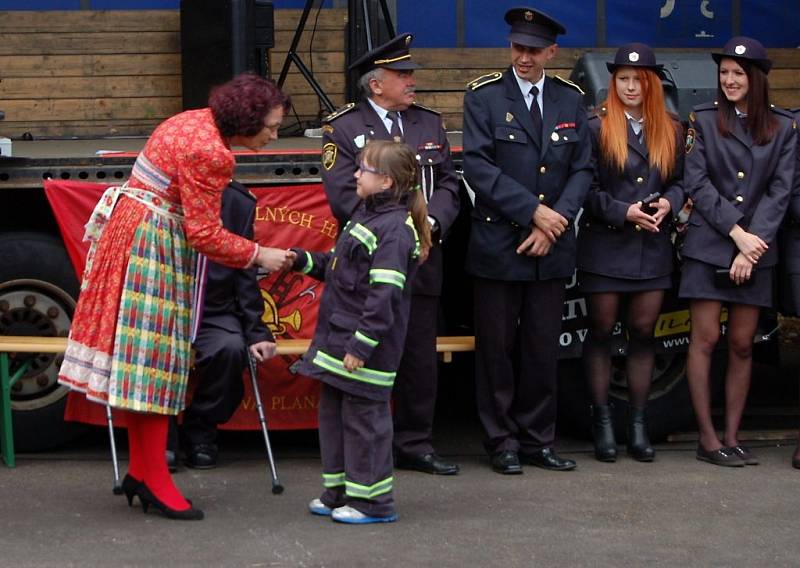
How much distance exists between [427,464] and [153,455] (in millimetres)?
1377

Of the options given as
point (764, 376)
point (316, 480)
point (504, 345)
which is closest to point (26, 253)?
point (316, 480)

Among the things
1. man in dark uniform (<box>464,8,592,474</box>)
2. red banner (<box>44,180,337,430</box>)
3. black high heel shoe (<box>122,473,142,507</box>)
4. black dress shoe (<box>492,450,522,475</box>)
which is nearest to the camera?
black high heel shoe (<box>122,473,142,507</box>)

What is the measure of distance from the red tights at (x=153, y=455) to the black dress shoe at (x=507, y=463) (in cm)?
147

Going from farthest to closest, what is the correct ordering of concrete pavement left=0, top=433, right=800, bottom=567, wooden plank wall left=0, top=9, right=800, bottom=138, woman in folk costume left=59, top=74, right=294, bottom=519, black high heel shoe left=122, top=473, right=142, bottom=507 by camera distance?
wooden plank wall left=0, top=9, right=800, bottom=138
black high heel shoe left=122, top=473, right=142, bottom=507
woman in folk costume left=59, top=74, right=294, bottom=519
concrete pavement left=0, top=433, right=800, bottom=567

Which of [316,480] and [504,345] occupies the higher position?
[504,345]

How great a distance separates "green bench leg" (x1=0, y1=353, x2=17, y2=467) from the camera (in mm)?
7020

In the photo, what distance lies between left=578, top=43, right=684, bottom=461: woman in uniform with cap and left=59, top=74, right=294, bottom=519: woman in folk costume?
1618mm

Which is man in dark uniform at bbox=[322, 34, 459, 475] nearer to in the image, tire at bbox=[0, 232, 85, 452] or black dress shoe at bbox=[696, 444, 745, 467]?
black dress shoe at bbox=[696, 444, 745, 467]

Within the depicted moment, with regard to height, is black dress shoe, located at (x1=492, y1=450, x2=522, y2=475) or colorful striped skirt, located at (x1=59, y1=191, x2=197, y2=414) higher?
colorful striped skirt, located at (x1=59, y1=191, x2=197, y2=414)

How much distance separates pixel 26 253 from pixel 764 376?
4366 millimetres

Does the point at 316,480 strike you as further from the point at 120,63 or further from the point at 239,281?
the point at 120,63

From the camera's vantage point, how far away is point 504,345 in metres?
7.06

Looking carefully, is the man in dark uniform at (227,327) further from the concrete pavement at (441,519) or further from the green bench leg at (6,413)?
the green bench leg at (6,413)

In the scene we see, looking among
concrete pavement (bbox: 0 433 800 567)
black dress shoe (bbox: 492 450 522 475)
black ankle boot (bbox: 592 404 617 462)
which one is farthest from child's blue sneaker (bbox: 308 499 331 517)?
black ankle boot (bbox: 592 404 617 462)
